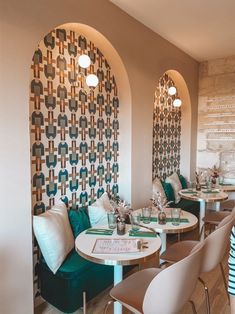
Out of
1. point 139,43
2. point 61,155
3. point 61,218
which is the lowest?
point 61,218

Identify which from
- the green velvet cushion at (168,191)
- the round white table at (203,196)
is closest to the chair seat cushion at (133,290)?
the round white table at (203,196)

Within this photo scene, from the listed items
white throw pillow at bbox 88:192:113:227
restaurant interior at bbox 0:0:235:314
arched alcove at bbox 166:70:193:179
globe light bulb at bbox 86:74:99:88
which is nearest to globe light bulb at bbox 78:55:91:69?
restaurant interior at bbox 0:0:235:314

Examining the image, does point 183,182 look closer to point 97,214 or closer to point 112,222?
point 97,214

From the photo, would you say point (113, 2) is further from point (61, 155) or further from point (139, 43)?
point (61, 155)

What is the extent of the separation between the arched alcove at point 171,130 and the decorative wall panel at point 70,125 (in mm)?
1187

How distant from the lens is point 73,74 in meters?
2.75

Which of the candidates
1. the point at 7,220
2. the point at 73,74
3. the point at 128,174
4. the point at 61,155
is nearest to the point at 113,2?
the point at 73,74

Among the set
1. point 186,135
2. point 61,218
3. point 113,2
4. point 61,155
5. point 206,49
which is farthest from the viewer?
point 186,135

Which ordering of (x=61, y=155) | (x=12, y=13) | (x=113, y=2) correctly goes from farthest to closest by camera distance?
(x=113, y=2) → (x=61, y=155) → (x=12, y=13)

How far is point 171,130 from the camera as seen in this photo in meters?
4.82

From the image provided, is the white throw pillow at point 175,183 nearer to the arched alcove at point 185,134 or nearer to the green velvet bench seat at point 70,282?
the arched alcove at point 185,134

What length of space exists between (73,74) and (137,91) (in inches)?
36.1

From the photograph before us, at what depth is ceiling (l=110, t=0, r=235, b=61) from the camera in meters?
2.91

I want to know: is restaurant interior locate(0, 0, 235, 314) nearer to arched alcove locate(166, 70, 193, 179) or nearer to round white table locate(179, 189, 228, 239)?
round white table locate(179, 189, 228, 239)
